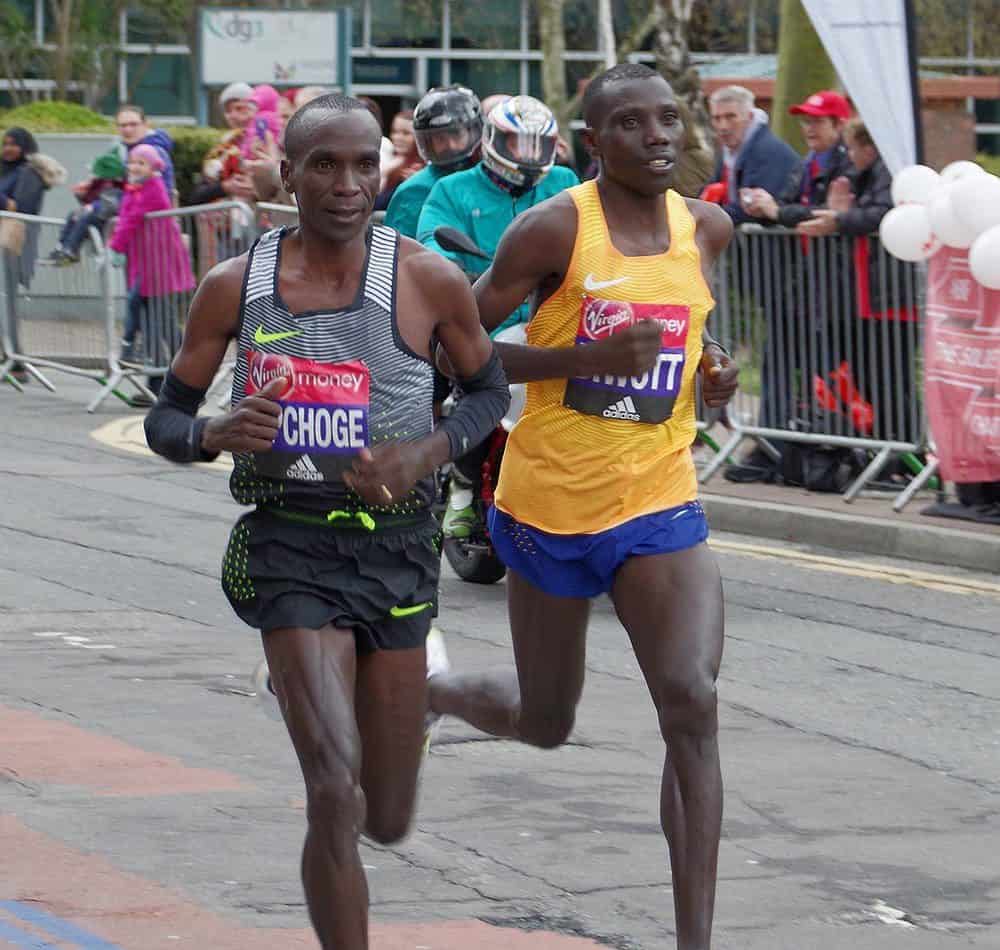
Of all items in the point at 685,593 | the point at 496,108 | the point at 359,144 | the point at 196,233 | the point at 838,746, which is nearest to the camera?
the point at 359,144

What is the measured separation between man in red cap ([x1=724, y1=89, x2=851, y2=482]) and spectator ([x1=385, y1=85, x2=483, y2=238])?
8.57 feet

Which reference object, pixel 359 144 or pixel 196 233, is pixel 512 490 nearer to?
pixel 359 144

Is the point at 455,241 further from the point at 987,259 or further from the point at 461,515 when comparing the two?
the point at 987,259

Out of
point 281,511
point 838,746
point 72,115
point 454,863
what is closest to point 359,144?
point 281,511

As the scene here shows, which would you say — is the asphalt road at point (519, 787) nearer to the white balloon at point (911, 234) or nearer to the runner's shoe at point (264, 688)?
the runner's shoe at point (264, 688)

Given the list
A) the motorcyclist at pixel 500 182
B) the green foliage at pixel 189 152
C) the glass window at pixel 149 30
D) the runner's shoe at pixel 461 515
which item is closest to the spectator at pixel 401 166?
the runner's shoe at pixel 461 515

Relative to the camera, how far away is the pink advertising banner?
36.5ft

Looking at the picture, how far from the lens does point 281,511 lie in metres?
4.62

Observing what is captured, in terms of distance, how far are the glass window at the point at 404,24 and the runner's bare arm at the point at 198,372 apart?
4066 cm

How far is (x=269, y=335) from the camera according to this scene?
4586 mm

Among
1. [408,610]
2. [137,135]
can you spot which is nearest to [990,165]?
[137,135]

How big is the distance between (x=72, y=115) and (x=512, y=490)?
2411cm

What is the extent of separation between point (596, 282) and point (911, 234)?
6.24 metres

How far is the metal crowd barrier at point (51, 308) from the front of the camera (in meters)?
17.3
